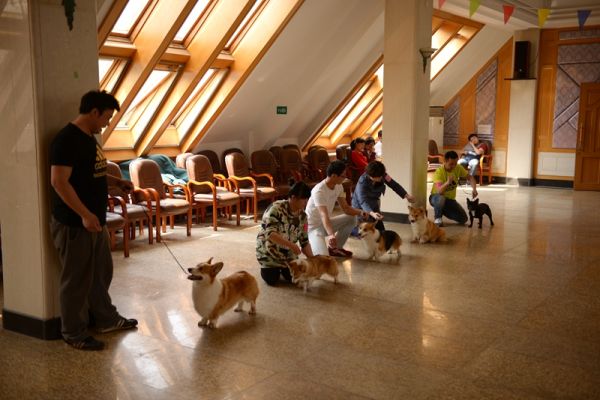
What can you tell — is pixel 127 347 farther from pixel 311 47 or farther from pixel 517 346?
pixel 311 47

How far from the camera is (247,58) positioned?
338 inches

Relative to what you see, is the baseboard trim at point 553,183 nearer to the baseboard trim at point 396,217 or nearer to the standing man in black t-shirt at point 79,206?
the baseboard trim at point 396,217

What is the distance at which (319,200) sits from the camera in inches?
231

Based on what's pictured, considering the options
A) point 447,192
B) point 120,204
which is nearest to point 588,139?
point 447,192

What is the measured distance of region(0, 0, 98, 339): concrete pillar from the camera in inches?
150

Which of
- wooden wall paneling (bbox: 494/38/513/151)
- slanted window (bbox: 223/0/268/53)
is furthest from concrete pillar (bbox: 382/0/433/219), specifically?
wooden wall paneling (bbox: 494/38/513/151)

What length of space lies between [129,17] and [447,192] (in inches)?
177

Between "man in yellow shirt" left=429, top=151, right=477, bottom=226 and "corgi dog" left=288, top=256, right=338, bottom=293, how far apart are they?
10.8 feet

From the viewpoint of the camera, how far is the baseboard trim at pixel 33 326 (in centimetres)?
404

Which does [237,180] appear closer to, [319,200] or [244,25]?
[244,25]

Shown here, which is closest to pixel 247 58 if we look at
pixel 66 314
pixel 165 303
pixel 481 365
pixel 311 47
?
pixel 311 47

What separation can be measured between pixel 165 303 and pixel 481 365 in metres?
2.42

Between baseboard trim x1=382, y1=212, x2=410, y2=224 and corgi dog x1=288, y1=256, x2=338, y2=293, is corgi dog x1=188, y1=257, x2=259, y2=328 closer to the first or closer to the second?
corgi dog x1=288, y1=256, x2=338, y2=293

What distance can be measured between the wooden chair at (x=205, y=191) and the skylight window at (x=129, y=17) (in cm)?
180
